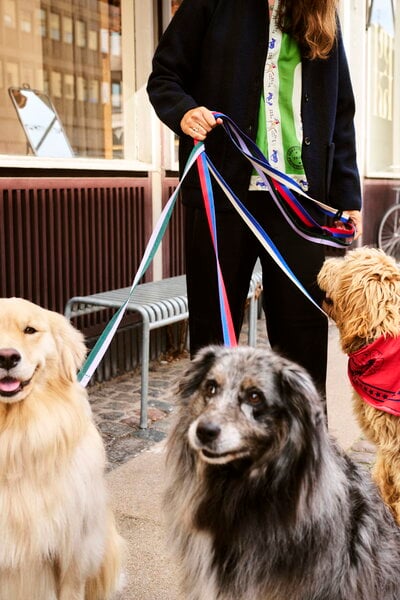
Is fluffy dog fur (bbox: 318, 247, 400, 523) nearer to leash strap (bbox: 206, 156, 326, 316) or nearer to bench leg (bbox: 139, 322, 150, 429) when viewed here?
leash strap (bbox: 206, 156, 326, 316)

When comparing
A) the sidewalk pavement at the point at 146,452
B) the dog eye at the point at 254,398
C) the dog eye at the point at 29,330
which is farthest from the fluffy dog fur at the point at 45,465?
the dog eye at the point at 254,398

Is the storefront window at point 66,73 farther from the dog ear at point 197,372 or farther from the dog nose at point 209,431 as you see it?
the dog nose at point 209,431

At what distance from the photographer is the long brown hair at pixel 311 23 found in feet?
9.27

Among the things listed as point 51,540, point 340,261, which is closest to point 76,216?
point 340,261

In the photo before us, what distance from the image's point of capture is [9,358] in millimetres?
2150

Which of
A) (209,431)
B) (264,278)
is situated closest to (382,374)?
(264,278)

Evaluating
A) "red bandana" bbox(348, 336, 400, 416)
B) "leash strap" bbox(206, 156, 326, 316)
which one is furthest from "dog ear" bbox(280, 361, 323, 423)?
"red bandana" bbox(348, 336, 400, 416)

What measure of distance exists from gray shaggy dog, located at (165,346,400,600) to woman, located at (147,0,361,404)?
0.93 meters

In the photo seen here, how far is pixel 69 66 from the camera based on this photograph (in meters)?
6.52

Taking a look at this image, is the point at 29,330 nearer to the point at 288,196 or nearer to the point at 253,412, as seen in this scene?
the point at 253,412

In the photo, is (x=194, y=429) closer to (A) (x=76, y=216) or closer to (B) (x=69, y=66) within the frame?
(A) (x=76, y=216)

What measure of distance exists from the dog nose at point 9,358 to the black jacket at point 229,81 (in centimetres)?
115

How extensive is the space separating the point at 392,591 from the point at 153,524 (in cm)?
138

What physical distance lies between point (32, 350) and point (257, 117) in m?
1.39
